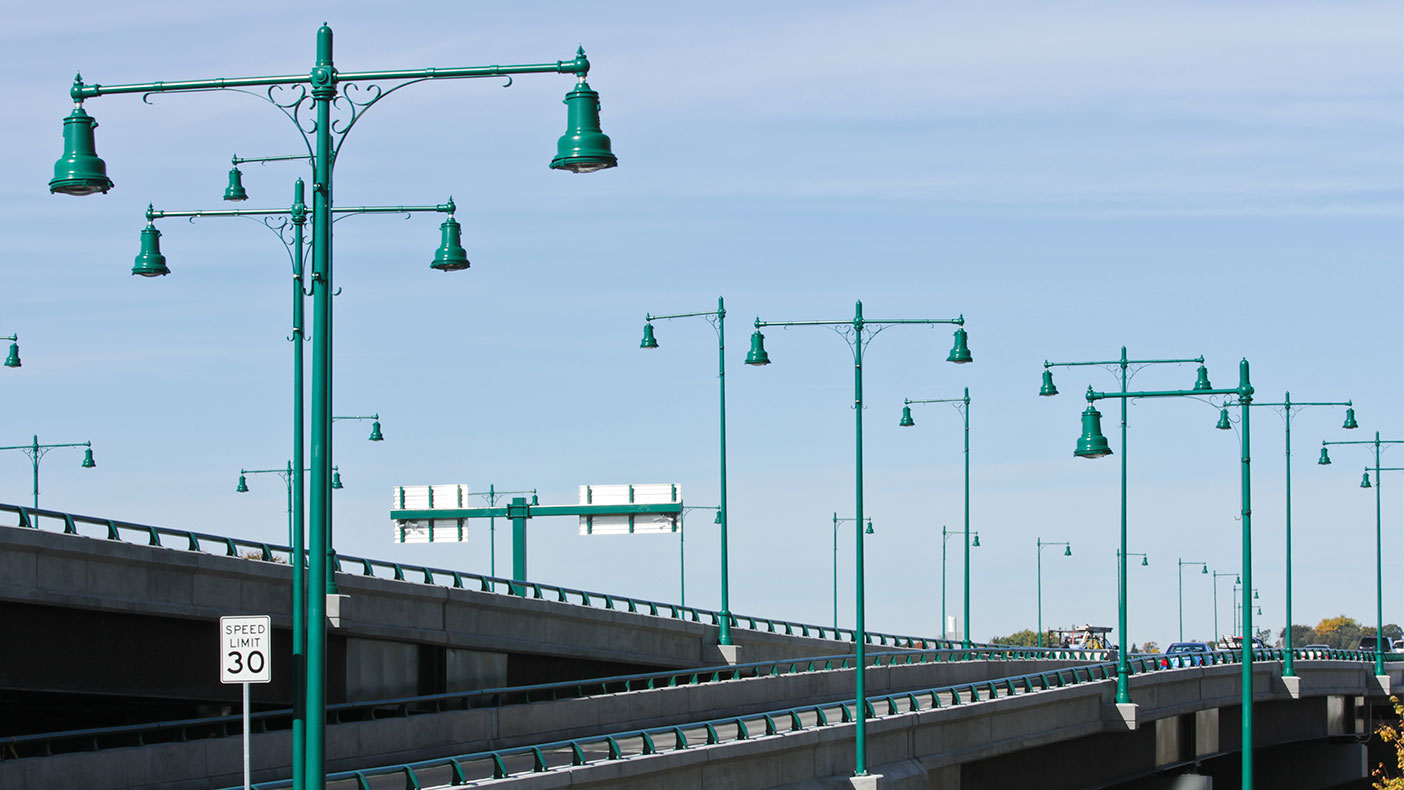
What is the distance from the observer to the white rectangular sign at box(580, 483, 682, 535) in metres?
68.1

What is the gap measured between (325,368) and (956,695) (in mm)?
27595

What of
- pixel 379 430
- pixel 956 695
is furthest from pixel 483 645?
pixel 379 430

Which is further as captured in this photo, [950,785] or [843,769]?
[950,785]

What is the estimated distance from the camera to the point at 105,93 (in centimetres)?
1953

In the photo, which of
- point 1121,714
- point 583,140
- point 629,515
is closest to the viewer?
point 583,140

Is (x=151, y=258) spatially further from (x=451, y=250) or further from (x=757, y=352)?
(x=757, y=352)

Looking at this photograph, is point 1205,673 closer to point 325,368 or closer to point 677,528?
point 677,528

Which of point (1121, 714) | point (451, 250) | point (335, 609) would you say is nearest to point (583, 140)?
point (451, 250)

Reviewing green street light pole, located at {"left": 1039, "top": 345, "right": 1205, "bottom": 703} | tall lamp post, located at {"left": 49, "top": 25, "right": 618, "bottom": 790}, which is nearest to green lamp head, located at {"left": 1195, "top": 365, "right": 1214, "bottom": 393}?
green street light pole, located at {"left": 1039, "top": 345, "right": 1205, "bottom": 703}

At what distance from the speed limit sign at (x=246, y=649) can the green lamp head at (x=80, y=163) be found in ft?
14.1

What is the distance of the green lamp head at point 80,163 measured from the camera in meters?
19.4

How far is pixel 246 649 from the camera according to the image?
18.5 meters

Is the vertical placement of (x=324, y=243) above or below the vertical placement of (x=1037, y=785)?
above

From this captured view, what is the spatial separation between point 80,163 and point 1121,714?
37310 mm
